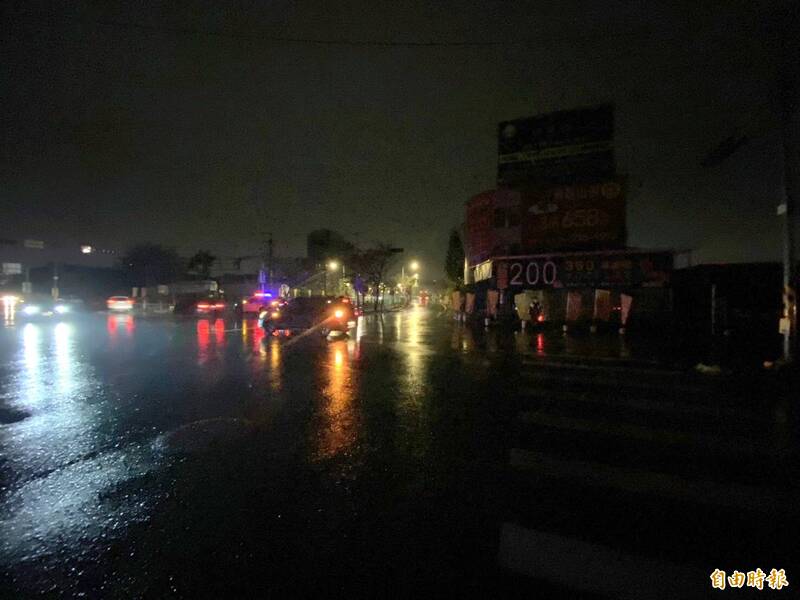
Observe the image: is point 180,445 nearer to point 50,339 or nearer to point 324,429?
point 324,429

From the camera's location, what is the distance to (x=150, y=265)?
7356cm

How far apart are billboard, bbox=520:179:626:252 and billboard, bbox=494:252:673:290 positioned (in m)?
1.24

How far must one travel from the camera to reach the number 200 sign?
23.0 m

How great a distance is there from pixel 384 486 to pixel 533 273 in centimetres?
2078

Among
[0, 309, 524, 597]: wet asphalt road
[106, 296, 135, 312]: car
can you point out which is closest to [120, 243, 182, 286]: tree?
[106, 296, 135, 312]: car

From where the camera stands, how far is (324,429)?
18.7 ft

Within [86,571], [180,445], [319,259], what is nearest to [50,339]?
[180,445]

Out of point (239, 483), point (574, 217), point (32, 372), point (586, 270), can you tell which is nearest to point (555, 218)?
point (574, 217)

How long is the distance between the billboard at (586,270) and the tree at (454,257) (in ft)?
92.6

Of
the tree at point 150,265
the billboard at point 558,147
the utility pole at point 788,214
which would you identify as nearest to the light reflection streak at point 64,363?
the utility pole at point 788,214

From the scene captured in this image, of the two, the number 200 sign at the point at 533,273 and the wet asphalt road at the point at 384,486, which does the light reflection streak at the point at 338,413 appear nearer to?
the wet asphalt road at the point at 384,486

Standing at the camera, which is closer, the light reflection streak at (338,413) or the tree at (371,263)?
the light reflection streak at (338,413)

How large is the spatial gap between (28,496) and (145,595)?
2149 millimetres

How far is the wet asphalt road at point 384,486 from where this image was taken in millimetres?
2867
